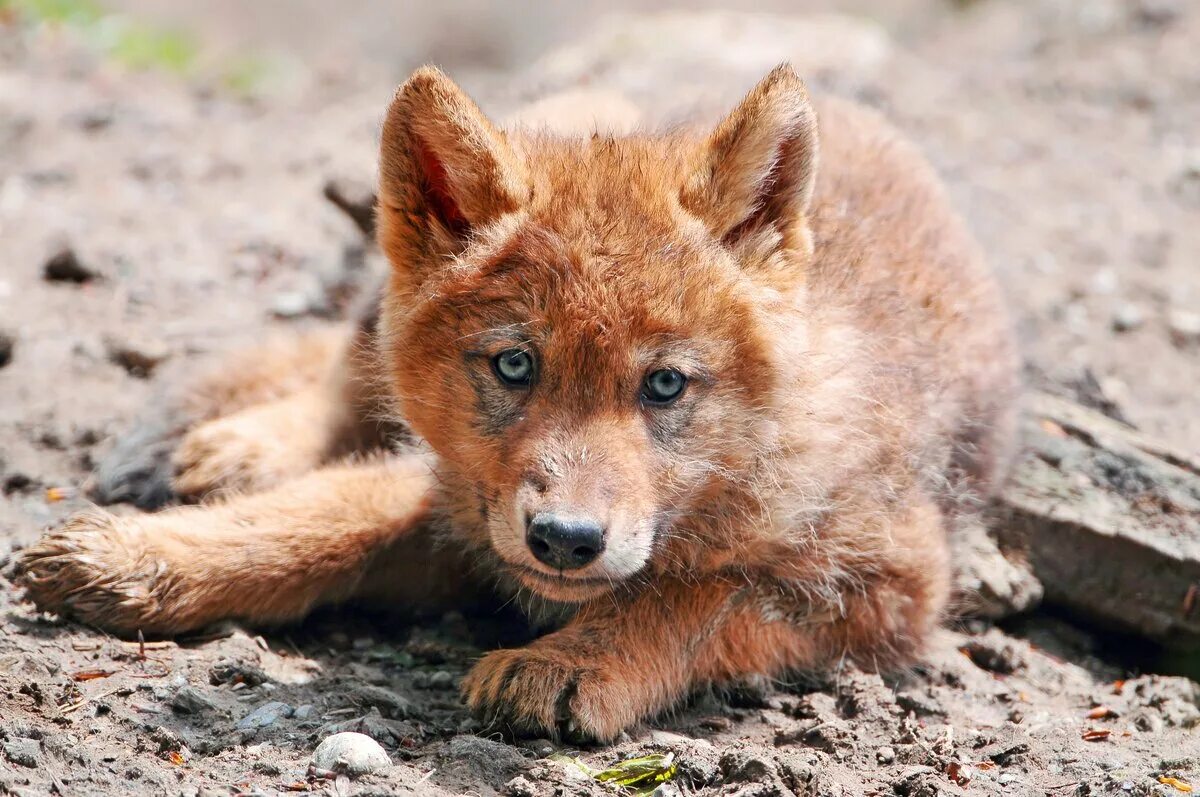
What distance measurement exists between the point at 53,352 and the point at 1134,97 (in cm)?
819

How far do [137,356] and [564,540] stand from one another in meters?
3.45

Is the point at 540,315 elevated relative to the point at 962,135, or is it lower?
lower

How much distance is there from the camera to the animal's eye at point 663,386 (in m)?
3.91

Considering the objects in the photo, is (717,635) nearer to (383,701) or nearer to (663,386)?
(663,386)

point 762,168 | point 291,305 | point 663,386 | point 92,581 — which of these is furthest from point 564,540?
point 291,305

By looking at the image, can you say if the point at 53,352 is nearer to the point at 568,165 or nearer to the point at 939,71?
the point at 568,165

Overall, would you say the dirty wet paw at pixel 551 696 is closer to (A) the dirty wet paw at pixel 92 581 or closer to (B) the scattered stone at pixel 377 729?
(B) the scattered stone at pixel 377 729

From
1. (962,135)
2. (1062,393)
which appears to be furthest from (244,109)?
(1062,393)

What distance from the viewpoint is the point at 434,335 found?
4188mm

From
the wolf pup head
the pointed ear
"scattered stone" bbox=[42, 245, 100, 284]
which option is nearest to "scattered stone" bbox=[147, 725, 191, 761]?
the wolf pup head

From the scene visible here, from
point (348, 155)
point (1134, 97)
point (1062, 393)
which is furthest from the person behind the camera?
point (1134, 97)

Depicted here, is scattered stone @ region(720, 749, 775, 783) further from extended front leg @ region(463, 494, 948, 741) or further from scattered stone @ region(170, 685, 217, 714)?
scattered stone @ region(170, 685, 217, 714)

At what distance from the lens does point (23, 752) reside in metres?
3.34

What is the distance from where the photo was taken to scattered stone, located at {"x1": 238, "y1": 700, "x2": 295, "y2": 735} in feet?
12.5
